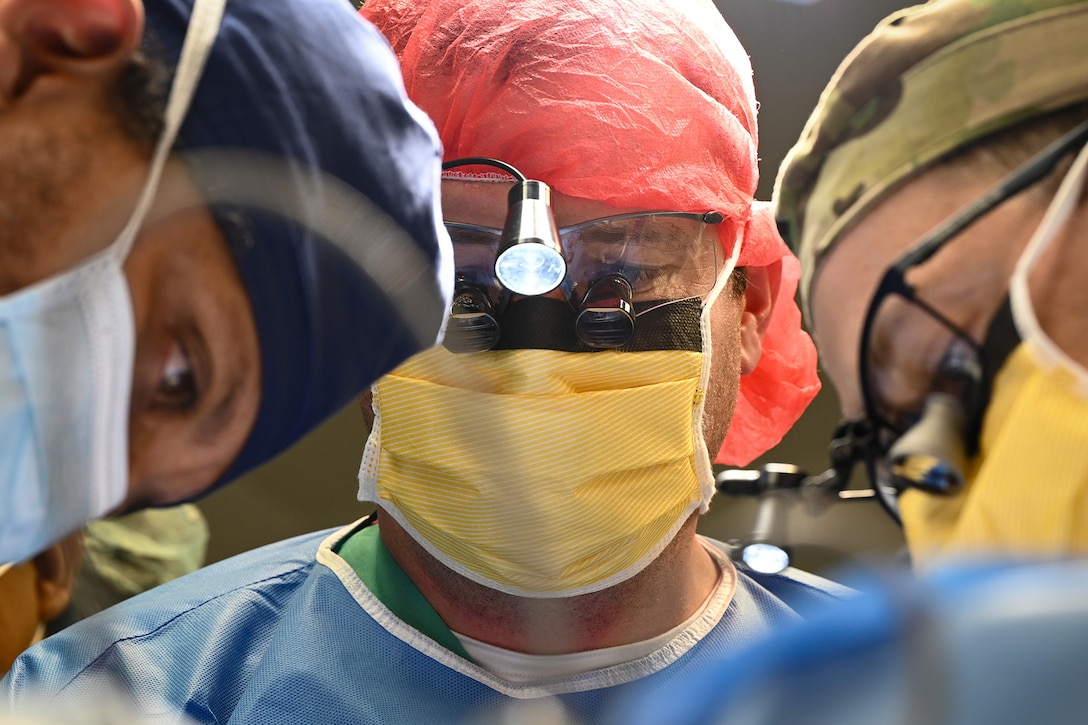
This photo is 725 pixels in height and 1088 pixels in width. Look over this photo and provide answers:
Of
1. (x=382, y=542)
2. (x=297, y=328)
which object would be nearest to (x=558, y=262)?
(x=297, y=328)

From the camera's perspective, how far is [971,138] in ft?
2.24

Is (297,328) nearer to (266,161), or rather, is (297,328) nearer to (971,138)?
(266,161)

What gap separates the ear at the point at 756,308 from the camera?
1.48 meters

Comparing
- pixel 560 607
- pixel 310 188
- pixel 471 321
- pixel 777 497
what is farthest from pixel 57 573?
pixel 560 607

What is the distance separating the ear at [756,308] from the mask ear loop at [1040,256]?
832mm

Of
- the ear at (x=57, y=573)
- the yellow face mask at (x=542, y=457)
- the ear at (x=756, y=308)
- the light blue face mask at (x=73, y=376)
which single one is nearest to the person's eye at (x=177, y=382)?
the light blue face mask at (x=73, y=376)

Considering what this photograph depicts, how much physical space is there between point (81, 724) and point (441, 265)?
417 mm

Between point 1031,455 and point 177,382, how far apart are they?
0.58m

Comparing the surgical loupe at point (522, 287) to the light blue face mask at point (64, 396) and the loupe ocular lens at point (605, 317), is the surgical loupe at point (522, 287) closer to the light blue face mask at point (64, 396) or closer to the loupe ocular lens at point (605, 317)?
the loupe ocular lens at point (605, 317)

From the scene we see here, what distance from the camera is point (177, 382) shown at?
2.27 feet

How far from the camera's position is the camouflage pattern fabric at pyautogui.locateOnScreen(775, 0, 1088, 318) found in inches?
26.4

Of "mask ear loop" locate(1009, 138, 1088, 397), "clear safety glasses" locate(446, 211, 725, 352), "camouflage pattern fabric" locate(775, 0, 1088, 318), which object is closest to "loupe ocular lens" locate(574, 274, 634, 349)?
"clear safety glasses" locate(446, 211, 725, 352)

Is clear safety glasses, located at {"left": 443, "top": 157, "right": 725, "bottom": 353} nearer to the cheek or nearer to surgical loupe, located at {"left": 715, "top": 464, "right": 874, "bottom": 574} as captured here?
the cheek

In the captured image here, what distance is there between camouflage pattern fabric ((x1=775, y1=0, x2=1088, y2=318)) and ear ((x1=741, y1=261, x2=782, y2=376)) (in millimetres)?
666
